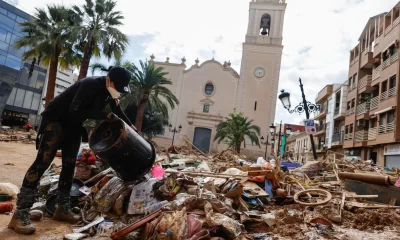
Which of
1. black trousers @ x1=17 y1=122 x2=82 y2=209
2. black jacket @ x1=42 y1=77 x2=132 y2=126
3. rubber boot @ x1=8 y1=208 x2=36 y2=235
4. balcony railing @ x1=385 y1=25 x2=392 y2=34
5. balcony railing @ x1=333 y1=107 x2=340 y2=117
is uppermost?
balcony railing @ x1=385 y1=25 x2=392 y2=34

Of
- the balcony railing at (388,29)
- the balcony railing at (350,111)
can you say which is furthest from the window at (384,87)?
the balcony railing at (350,111)

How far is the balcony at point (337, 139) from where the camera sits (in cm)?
2981

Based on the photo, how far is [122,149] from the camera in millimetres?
3131

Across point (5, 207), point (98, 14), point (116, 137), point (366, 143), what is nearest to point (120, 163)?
point (116, 137)

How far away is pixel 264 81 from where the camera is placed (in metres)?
35.5

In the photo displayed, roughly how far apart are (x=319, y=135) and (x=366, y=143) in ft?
57.7

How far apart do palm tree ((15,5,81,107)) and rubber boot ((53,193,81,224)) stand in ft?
47.4

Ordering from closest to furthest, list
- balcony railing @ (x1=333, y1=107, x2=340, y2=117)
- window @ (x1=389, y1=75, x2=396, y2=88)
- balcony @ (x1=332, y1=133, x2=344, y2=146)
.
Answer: window @ (x1=389, y1=75, x2=396, y2=88) → balcony @ (x1=332, y1=133, x2=344, y2=146) → balcony railing @ (x1=333, y1=107, x2=340, y2=117)

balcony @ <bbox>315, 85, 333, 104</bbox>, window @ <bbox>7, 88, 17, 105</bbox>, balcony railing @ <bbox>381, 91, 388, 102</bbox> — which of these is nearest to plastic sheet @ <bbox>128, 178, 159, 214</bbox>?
balcony railing @ <bbox>381, 91, 388, 102</bbox>

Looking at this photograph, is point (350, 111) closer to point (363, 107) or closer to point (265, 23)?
point (363, 107)

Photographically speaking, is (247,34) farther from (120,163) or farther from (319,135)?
(120,163)

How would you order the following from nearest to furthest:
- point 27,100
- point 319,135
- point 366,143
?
1. point 366,143
2. point 27,100
3. point 319,135

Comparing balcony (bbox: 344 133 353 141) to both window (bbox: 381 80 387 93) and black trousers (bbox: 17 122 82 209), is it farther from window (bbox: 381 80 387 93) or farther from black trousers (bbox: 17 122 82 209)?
black trousers (bbox: 17 122 82 209)

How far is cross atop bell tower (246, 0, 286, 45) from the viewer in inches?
1384
